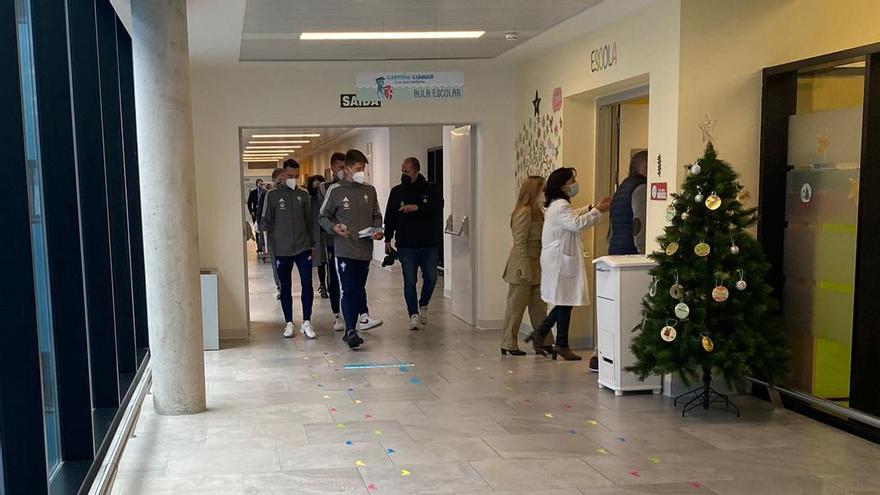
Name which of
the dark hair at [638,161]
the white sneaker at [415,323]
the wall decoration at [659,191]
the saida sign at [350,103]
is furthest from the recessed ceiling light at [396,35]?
the white sneaker at [415,323]

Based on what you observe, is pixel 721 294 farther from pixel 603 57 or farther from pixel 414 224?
pixel 414 224

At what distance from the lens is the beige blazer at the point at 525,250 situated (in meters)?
7.49

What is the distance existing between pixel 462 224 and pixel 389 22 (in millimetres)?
3250

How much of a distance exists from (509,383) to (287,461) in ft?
7.65

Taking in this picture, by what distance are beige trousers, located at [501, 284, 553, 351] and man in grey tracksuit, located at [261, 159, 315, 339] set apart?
6.95ft

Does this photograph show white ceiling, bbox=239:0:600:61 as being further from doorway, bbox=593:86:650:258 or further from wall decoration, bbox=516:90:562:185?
doorway, bbox=593:86:650:258

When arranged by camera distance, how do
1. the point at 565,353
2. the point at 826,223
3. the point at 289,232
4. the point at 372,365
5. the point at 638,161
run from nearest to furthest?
the point at 826,223, the point at 638,161, the point at 372,365, the point at 565,353, the point at 289,232

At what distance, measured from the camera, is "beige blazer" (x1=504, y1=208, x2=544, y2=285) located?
7492mm

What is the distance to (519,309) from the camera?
25.1ft

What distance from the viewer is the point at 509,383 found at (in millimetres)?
6668

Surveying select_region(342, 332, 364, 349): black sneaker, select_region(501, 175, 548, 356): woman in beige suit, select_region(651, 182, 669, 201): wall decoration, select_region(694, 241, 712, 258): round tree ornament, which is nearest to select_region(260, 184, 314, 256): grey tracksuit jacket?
select_region(342, 332, 364, 349): black sneaker

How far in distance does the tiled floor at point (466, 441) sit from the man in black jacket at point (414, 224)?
6.20ft

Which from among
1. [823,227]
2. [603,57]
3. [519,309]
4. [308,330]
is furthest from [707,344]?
[308,330]

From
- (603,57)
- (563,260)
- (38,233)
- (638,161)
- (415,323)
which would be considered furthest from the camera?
(415,323)
